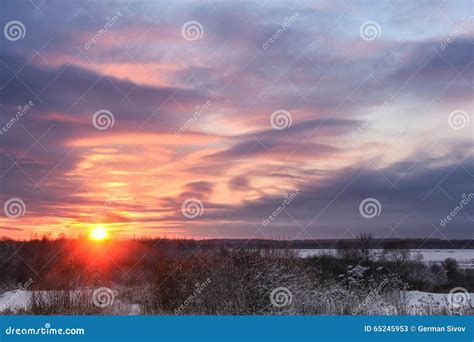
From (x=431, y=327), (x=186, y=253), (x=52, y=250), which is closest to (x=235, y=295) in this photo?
(x=186, y=253)

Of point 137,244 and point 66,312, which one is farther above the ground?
point 137,244

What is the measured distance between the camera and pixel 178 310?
583 inches

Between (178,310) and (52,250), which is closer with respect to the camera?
(178,310)

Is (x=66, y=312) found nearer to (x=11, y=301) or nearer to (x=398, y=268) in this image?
(x=11, y=301)

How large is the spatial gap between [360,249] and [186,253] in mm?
19806

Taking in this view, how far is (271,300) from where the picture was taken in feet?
47.0

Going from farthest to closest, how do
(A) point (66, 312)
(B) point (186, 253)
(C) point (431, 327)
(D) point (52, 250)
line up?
(D) point (52, 250), (B) point (186, 253), (A) point (66, 312), (C) point (431, 327)

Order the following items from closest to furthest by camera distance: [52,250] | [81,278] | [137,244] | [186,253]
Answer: [81,278] < [186,253] < [137,244] < [52,250]

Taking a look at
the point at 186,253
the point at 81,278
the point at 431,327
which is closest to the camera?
the point at 431,327

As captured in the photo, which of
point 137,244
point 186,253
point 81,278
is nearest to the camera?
point 81,278

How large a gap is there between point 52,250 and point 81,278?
12.1m

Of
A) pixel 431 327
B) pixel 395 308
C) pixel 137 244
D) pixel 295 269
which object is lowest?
pixel 431 327

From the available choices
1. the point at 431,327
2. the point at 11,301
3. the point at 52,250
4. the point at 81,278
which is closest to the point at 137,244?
the point at 52,250

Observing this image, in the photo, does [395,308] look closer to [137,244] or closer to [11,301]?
[11,301]
